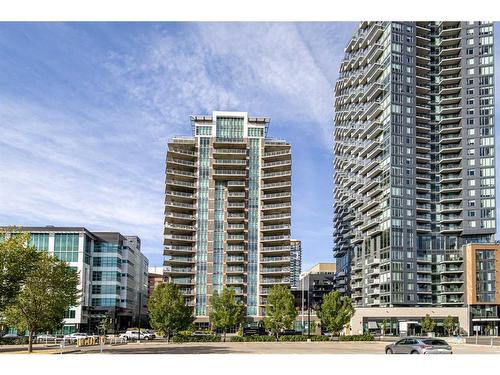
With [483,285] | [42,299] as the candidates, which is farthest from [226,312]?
[483,285]

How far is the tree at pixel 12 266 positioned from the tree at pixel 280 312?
4212 cm

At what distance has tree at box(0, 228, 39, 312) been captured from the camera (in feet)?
137

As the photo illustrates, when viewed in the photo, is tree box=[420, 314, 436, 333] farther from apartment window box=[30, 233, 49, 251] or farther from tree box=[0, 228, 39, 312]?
tree box=[0, 228, 39, 312]

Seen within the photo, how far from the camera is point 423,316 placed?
12794 cm

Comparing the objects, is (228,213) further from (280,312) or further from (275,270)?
(280,312)

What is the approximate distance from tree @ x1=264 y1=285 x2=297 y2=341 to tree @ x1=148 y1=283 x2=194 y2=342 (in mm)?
11619

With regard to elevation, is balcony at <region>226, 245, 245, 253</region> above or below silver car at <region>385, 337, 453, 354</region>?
above

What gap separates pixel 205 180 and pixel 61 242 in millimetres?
31159

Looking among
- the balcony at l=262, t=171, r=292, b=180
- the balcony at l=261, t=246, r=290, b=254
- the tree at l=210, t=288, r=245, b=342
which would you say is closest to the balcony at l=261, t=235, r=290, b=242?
the balcony at l=261, t=246, r=290, b=254

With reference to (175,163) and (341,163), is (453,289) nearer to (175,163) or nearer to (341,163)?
(341,163)

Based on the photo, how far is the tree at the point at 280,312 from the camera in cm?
7931

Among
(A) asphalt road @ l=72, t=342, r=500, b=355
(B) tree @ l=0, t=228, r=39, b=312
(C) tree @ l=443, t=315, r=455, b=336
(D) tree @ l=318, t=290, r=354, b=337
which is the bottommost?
(C) tree @ l=443, t=315, r=455, b=336

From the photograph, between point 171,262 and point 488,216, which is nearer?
point 171,262
